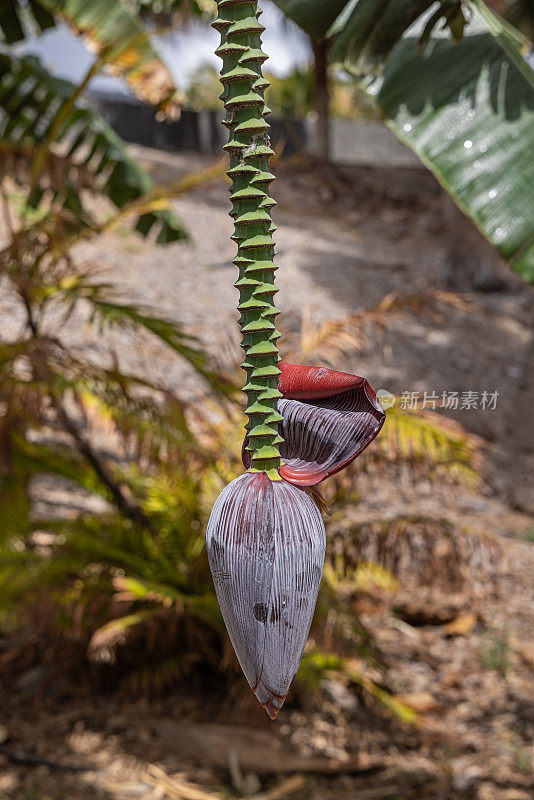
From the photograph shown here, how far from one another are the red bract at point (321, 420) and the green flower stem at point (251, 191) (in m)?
0.03

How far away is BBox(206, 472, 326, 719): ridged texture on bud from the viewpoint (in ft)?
0.78

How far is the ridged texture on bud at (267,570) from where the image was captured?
0.78 ft

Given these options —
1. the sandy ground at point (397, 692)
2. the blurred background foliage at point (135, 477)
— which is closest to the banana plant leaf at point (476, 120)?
the sandy ground at point (397, 692)

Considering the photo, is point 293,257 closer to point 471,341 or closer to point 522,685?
point 471,341

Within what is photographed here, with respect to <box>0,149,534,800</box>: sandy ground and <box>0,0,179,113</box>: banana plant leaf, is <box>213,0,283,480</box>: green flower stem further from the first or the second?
<box>0,0,179,113</box>: banana plant leaf

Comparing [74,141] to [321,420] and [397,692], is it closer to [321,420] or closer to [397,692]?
[397,692]

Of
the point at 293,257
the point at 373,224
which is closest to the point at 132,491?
the point at 293,257

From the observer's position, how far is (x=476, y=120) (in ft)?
2.88

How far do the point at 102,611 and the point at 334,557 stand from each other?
78cm

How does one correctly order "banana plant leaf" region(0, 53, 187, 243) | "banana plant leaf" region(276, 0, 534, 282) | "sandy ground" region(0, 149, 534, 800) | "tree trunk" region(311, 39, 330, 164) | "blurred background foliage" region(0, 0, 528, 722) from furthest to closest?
"tree trunk" region(311, 39, 330, 164)
"banana plant leaf" region(0, 53, 187, 243)
"sandy ground" region(0, 149, 534, 800)
"blurred background foliage" region(0, 0, 528, 722)
"banana plant leaf" region(276, 0, 534, 282)

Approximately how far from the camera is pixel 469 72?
0.80m

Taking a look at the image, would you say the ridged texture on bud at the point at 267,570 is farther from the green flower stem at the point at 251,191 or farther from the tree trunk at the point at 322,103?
the tree trunk at the point at 322,103

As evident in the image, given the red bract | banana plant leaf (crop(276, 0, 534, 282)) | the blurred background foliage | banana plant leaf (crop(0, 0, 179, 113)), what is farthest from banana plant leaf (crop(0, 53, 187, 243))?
the red bract

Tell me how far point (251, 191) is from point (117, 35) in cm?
275
